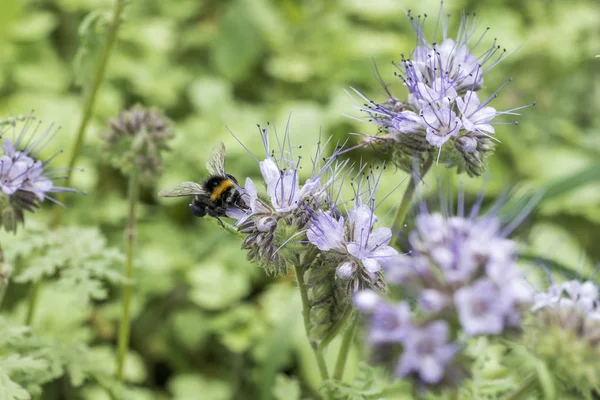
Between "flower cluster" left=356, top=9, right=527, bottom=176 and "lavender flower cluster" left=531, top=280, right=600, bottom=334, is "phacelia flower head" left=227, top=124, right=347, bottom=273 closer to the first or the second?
"flower cluster" left=356, top=9, right=527, bottom=176

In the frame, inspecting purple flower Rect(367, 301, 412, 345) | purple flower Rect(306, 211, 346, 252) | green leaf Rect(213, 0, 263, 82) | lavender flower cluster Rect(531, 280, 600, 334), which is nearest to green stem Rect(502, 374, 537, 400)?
lavender flower cluster Rect(531, 280, 600, 334)

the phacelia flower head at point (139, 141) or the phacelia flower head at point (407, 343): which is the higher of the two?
the phacelia flower head at point (139, 141)

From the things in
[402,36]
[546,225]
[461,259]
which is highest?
[402,36]

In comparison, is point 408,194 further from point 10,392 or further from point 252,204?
point 10,392

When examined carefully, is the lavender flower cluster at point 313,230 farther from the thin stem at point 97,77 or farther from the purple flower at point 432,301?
the thin stem at point 97,77

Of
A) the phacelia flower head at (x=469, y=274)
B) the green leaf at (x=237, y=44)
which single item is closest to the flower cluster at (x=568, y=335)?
the phacelia flower head at (x=469, y=274)

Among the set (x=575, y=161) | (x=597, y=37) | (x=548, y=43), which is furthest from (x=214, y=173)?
(x=597, y=37)

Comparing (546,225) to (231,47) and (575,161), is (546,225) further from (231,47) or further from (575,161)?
(231,47)
